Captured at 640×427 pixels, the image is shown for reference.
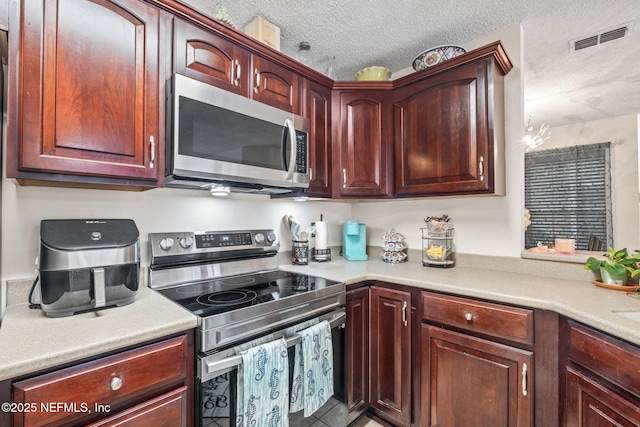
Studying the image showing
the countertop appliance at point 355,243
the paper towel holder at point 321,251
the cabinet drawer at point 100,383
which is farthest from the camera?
the countertop appliance at point 355,243

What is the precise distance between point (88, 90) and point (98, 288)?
74 centimetres

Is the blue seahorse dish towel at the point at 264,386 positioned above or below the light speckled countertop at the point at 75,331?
below

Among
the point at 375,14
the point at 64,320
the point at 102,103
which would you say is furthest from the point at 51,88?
the point at 375,14

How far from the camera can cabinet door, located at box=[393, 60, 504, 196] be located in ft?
5.46

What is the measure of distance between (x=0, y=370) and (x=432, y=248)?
203 centimetres

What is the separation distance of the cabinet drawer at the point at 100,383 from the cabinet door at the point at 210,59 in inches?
45.8

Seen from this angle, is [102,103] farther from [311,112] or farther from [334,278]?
[334,278]

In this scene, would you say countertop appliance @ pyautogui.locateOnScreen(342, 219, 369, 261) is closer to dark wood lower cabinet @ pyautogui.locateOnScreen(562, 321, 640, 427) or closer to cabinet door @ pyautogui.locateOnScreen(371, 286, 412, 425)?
→ cabinet door @ pyautogui.locateOnScreen(371, 286, 412, 425)

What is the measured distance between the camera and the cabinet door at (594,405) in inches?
37.9

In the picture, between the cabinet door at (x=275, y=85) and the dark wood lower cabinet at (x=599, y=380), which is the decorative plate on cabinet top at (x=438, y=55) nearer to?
the cabinet door at (x=275, y=85)

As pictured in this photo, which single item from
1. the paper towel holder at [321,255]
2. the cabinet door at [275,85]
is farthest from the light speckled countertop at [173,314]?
the cabinet door at [275,85]

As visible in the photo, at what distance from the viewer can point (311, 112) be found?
193 centimetres

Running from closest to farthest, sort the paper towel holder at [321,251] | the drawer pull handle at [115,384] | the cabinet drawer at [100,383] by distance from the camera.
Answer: the cabinet drawer at [100,383] < the drawer pull handle at [115,384] < the paper towel holder at [321,251]

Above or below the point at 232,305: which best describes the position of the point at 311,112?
above
